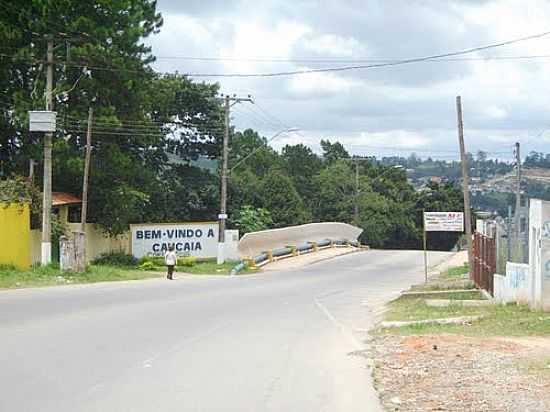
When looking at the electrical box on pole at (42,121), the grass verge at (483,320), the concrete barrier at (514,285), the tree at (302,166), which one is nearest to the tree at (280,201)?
the tree at (302,166)

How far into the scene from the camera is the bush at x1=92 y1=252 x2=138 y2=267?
150 ft

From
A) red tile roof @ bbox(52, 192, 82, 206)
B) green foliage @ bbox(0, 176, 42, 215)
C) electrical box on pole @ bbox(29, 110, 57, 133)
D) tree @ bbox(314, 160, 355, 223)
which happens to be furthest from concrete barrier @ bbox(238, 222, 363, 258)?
tree @ bbox(314, 160, 355, 223)

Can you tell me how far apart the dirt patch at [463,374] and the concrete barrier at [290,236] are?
37.3m

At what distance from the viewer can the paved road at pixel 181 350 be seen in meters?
10.4

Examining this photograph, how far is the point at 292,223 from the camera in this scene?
250ft

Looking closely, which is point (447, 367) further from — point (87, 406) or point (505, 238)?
point (505, 238)

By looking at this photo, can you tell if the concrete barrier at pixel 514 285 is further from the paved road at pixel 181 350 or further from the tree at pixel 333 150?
the tree at pixel 333 150

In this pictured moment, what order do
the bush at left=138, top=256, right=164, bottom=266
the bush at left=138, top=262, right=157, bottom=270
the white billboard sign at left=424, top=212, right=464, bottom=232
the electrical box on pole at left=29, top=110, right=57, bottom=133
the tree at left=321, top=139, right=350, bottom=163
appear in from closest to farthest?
1. the white billboard sign at left=424, top=212, right=464, bottom=232
2. the electrical box on pole at left=29, top=110, right=57, bottom=133
3. the bush at left=138, top=262, right=157, bottom=270
4. the bush at left=138, top=256, right=164, bottom=266
5. the tree at left=321, top=139, right=350, bottom=163

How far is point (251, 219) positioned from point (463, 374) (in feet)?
178

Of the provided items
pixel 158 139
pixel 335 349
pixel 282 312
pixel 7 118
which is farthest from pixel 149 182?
pixel 335 349

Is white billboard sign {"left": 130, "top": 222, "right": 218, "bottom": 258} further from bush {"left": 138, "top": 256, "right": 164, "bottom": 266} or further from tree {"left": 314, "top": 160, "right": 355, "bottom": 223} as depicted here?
tree {"left": 314, "top": 160, "right": 355, "bottom": 223}

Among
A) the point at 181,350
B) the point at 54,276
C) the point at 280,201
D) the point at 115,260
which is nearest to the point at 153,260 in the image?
→ the point at 115,260

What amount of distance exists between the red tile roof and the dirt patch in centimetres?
3043

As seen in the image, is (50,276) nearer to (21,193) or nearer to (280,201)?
(21,193)
